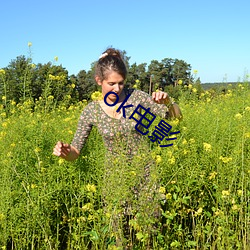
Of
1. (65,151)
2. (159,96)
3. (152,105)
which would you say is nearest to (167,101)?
(159,96)

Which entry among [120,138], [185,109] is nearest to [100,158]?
[120,138]

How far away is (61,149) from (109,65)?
610mm

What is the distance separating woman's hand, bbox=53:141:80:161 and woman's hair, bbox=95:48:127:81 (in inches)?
19.1

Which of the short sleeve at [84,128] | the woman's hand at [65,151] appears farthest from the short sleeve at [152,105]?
the woman's hand at [65,151]

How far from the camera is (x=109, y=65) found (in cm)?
230

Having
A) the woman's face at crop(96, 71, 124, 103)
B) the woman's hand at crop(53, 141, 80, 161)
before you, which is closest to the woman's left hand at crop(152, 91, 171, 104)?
the woman's face at crop(96, 71, 124, 103)

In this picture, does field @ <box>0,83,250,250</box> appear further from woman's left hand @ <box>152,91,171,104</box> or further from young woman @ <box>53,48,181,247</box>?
woman's left hand @ <box>152,91,171,104</box>

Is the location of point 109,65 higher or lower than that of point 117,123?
higher

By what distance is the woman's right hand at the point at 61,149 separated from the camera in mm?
2068

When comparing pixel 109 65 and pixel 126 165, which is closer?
pixel 126 165

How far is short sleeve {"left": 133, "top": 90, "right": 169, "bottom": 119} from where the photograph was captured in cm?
234

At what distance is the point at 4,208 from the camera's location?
6.75ft

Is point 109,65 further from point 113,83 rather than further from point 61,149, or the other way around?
point 61,149

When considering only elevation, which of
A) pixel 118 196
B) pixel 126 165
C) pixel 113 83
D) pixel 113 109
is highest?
pixel 113 83
